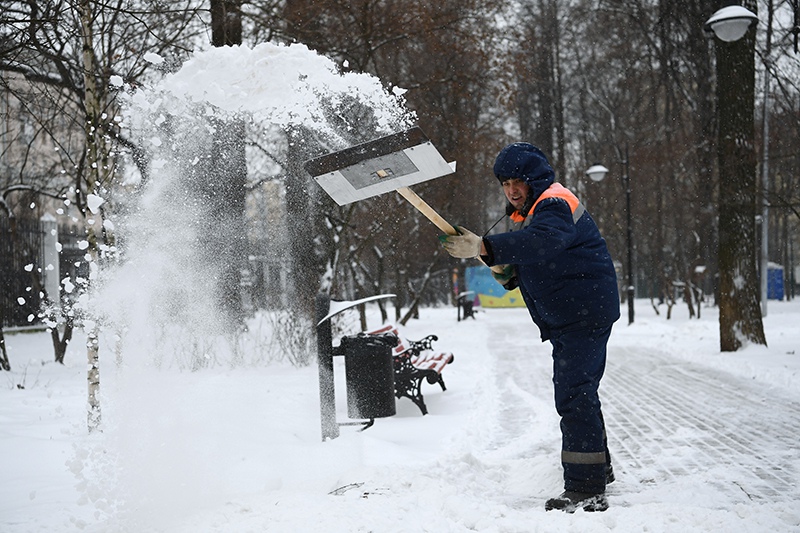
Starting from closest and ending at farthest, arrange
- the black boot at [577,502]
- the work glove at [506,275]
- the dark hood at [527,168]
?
the black boot at [577,502]
the dark hood at [527,168]
the work glove at [506,275]

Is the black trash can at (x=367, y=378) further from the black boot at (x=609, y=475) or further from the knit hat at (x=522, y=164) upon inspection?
the knit hat at (x=522, y=164)

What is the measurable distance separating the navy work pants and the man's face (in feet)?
2.50

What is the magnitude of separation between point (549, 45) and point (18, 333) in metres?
19.2

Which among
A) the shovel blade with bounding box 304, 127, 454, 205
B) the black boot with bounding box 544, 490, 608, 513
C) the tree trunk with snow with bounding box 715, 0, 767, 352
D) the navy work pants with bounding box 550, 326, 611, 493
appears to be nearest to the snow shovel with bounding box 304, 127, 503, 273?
the shovel blade with bounding box 304, 127, 454, 205

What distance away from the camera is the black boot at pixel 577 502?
3654mm

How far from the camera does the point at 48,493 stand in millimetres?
3926

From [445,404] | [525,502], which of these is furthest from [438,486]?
[445,404]

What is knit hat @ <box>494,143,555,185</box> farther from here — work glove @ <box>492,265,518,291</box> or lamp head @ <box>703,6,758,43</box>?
lamp head @ <box>703,6,758,43</box>

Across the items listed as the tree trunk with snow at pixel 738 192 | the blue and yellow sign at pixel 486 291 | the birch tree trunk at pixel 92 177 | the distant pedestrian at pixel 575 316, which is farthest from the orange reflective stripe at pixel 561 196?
the blue and yellow sign at pixel 486 291

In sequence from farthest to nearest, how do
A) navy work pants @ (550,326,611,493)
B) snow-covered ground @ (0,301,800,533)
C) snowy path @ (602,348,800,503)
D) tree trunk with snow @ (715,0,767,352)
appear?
tree trunk with snow @ (715,0,767,352)
snowy path @ (602,348,800,503)
navy work pants @ (550,326,611,493)
snow-covered ground @ (0,301,800,533)

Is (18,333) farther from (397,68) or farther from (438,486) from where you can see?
(438,486)

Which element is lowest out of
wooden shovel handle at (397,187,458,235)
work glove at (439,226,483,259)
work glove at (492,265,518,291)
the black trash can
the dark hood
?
the black trash can

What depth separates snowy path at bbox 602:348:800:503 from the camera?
430 cm

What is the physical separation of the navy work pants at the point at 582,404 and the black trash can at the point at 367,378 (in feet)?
6.66
